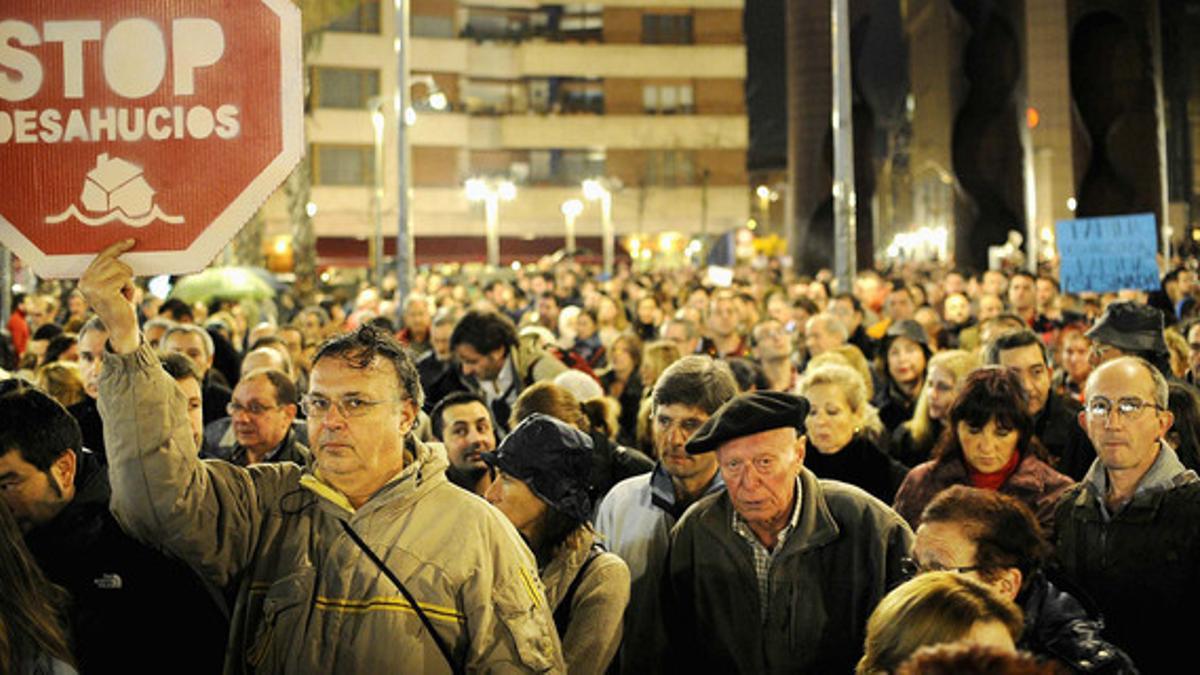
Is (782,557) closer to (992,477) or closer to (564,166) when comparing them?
(992,477)

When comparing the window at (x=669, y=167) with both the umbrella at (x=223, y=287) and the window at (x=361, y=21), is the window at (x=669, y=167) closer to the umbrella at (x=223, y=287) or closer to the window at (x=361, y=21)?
the window at (x=361, y=21)

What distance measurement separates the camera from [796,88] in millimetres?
30078

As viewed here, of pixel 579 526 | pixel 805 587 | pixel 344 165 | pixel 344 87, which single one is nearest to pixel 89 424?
pixel 579 526

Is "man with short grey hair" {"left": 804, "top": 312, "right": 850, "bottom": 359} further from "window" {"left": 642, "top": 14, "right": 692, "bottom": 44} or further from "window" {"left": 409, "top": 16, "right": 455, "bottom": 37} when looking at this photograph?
"window" {"left": 642, "top": 14, "right": 692, "bottom": 44}

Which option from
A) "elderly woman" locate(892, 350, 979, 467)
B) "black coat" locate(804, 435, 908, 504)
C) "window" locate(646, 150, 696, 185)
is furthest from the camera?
"window" locate(646, 150, 696, 185)

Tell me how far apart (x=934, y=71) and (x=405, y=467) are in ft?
116

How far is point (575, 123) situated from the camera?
74750mm

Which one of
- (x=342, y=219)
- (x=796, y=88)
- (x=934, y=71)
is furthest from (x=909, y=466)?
(x=342, y=219)

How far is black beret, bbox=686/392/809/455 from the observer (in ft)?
15.9

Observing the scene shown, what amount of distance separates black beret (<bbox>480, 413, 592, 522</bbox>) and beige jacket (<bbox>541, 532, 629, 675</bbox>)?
0.12 meters

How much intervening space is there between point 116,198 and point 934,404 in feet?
18.4

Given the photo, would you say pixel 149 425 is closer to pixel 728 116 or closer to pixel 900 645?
pixel 900 645

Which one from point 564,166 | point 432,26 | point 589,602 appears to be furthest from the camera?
point 564,166

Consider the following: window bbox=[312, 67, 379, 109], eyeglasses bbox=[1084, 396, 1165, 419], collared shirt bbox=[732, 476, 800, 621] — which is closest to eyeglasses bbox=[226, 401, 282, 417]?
collared shirt bbox=[732, 476, 800, 621]
